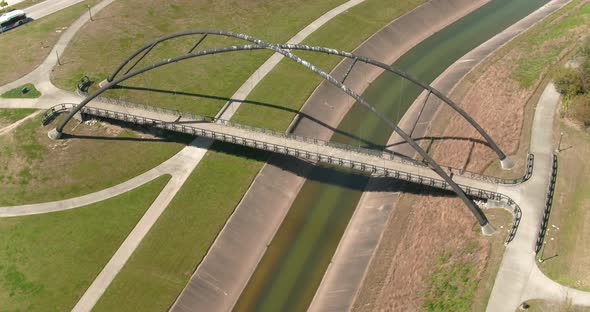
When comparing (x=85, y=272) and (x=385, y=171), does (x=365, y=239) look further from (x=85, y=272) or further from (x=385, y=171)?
(x=85, y=272)

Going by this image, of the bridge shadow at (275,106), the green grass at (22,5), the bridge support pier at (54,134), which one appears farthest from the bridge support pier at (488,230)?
the green grass at (22,5)

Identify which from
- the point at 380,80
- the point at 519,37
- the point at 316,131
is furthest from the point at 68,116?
the point at 519,37

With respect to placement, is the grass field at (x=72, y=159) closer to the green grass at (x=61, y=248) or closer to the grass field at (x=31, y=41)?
the green grass at (x=61, y=248)

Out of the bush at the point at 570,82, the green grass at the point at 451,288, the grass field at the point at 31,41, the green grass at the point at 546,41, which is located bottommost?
the green grass at the point at 451,288

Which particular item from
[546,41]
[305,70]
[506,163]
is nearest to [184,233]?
[305,70]

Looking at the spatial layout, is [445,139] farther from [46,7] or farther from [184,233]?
[46,7]

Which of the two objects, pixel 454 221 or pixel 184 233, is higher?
pixel 454 221
